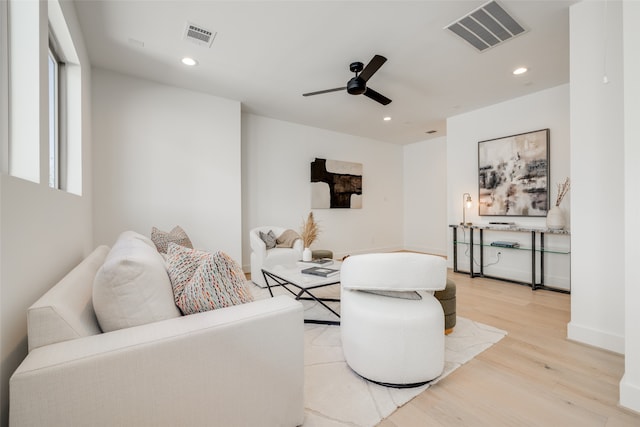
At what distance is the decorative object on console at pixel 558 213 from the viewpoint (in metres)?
3.54

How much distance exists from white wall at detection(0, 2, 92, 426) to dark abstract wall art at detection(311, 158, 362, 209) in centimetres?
408

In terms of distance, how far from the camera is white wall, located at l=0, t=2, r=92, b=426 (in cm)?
90

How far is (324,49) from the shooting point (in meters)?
2.83

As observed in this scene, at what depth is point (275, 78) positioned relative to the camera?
11.4 feet

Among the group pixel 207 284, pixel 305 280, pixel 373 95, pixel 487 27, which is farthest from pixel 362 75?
pixel 207 284

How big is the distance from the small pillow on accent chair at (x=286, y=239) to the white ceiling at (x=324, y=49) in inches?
78.1

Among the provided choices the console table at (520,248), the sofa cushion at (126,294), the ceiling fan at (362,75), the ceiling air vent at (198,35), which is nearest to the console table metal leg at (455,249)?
the console table at (520,248)

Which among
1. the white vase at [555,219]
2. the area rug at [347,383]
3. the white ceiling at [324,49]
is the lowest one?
the area rug at [347,383]

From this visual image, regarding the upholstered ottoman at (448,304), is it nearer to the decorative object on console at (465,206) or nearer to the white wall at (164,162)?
the decorative object on console at (465,206)

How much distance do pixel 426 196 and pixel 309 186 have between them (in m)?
2.83

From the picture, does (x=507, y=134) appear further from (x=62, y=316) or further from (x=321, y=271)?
(x=62, y=316)

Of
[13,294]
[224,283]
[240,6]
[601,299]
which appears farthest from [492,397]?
[240,6]

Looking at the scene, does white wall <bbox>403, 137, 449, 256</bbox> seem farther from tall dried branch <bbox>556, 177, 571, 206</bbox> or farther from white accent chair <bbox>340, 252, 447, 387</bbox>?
white accent chair <bbox>340, 252, 447, 387</bbox>

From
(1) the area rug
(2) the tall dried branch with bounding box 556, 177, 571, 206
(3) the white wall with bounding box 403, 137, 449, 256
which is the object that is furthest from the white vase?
(3) the white wall with bounding box 403, 137, 449, 256
